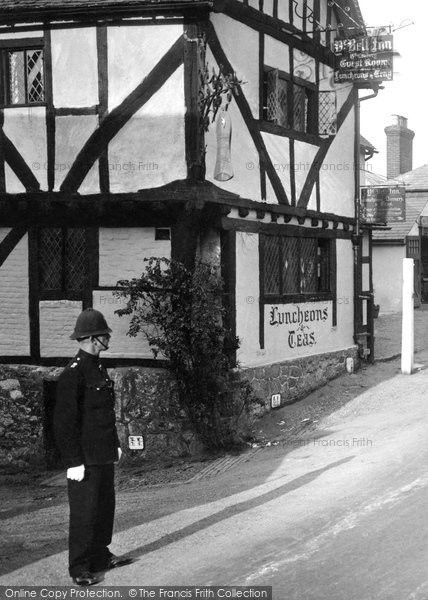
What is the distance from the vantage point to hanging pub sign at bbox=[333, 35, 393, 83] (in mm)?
16078

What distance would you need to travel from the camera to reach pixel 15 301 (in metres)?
13.6

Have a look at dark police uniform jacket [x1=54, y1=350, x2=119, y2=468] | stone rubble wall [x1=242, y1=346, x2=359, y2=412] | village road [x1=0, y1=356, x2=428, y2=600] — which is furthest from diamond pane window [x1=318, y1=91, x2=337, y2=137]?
dark police uniform jacket [x1=54, y1=350, x2=119, y2=468]

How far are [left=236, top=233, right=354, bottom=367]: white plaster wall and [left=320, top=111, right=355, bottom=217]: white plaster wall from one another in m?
0.74

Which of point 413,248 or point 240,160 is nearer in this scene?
point 240,160

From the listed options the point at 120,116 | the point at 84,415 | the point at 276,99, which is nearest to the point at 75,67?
the point at 120,116

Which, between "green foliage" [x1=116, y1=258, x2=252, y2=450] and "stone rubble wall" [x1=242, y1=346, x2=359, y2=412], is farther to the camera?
"stone rubble wall" [x1=242, y1=346, x2=359, y2=412]

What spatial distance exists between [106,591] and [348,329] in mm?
11750

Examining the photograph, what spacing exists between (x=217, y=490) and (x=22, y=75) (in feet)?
23.4

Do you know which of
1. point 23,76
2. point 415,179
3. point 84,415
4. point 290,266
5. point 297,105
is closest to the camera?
point 84,415

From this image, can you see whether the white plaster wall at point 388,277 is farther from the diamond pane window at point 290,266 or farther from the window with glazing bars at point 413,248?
the diamond pane window at point 290,266

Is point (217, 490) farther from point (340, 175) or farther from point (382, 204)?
point (382, 204)

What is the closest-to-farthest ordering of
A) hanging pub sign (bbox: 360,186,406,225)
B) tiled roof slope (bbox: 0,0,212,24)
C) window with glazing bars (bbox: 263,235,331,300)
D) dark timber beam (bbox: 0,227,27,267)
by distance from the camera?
1. tiled roof slope (bbox: 0,0,212,24)
2. dark timber beam (bbox: 0,227,27,267)
3. window with glazing bars (bbox: 263,235,331,300)
4. hanging pub sign (bbox: 360,186,406,225)

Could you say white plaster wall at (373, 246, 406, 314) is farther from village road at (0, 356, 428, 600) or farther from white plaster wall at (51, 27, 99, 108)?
white plaster wall at (51, 27, 99, 108)

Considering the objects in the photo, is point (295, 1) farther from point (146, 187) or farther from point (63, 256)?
point (63, 256)
